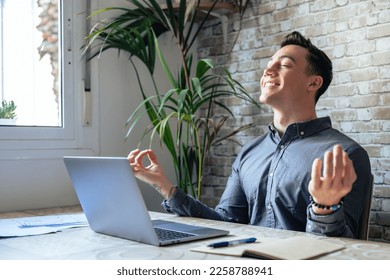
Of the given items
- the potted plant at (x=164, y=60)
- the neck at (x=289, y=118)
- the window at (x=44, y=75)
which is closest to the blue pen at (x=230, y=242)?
the neck at (x=289, y=118)

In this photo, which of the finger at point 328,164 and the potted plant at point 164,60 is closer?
the finger at point 328,164

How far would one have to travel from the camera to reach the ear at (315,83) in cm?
235

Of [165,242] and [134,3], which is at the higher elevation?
[134,3]

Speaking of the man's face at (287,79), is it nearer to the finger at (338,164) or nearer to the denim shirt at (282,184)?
the denim shirt at (282,184)

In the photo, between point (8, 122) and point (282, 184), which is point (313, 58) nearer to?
point (282, 184)

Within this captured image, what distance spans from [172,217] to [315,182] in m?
0.70

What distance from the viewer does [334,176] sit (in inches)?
57.0

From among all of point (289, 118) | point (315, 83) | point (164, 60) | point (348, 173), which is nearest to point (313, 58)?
point (315, 83)

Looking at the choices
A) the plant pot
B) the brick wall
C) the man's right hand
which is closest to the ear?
the brick wall

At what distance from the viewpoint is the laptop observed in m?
1.41

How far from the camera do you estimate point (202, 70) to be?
116 inches

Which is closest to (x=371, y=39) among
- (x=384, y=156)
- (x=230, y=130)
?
(x=384, y=156)

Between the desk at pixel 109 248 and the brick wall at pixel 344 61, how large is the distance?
1.14 meters
